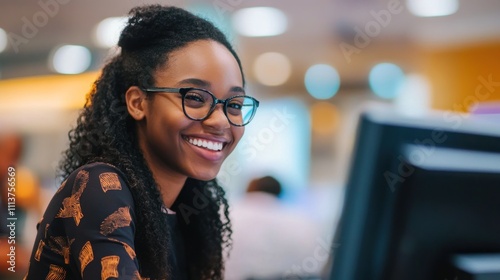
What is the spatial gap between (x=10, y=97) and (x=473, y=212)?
2003 millimetres

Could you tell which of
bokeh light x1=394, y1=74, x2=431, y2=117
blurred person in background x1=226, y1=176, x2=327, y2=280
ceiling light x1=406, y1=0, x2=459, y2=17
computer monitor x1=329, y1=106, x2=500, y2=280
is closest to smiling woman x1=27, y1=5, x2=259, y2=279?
computer monitor x1=329, y1=106, x2=500, y2=280

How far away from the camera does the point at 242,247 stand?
251 centimetres

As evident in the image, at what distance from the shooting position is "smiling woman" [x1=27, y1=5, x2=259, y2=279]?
0.91 m

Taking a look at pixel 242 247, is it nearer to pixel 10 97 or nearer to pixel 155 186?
pixel 10 97

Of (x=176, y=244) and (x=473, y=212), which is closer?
(x=473, y=212)

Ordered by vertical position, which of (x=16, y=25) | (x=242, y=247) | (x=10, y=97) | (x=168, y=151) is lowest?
(x=242, y=247)

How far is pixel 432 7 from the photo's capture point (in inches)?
172

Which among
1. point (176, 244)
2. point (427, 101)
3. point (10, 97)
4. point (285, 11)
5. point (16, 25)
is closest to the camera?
point (176, 244)

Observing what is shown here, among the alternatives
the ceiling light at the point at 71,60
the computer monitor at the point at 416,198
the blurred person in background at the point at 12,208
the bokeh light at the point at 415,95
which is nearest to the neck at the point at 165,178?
the computer monitor at the point at 416,198

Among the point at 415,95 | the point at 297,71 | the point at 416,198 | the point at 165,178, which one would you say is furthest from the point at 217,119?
the point at 297,71

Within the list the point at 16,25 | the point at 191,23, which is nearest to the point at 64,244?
the point at 191,23

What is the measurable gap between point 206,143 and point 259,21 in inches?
144

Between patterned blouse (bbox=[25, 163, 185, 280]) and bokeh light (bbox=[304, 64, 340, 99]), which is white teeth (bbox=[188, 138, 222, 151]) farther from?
bokeh light (bbox=[304, 64, 340, 99])

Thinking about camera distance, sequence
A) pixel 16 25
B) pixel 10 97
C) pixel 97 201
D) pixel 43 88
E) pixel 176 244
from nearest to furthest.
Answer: pixel 97 201 → pixel 176 244 → pixel 10 97 → pixel 43 88 → pixel 16 25
